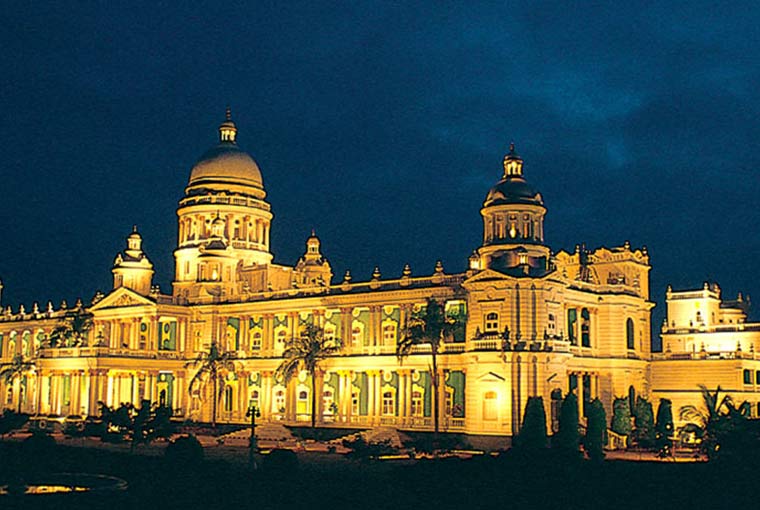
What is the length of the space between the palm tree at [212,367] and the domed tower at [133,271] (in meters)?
11.1

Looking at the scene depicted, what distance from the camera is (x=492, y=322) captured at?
69250 millimetres

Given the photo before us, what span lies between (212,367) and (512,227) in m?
26.5

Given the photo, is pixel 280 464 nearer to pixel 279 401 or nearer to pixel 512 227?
pixel 512 227

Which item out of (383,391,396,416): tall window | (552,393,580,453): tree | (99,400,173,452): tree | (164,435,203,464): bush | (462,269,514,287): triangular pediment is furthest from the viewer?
(383,391,396,416): tall window

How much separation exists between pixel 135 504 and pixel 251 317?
55.4m

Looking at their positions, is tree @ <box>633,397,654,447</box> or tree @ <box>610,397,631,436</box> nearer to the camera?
tree @ <box>633,397,654,447</box>

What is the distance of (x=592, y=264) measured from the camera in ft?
261

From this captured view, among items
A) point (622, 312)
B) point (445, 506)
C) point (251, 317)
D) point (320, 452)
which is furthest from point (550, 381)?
point (445, 506)

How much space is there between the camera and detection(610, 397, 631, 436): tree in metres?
68.9

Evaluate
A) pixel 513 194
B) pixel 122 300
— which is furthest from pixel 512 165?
pixel 122 300

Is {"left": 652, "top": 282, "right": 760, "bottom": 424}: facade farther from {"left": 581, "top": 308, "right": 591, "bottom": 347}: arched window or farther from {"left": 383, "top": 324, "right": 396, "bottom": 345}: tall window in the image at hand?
{"left": 383, "top": 324, "right": 396, "bottom": 345}: tall window

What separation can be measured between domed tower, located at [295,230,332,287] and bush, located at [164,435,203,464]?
1974 inches

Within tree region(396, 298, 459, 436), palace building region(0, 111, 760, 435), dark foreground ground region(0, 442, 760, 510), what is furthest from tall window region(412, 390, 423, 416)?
dark foreground ground region(0, 442, 760, 510)

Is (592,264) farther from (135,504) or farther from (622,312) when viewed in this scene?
(135,504)
